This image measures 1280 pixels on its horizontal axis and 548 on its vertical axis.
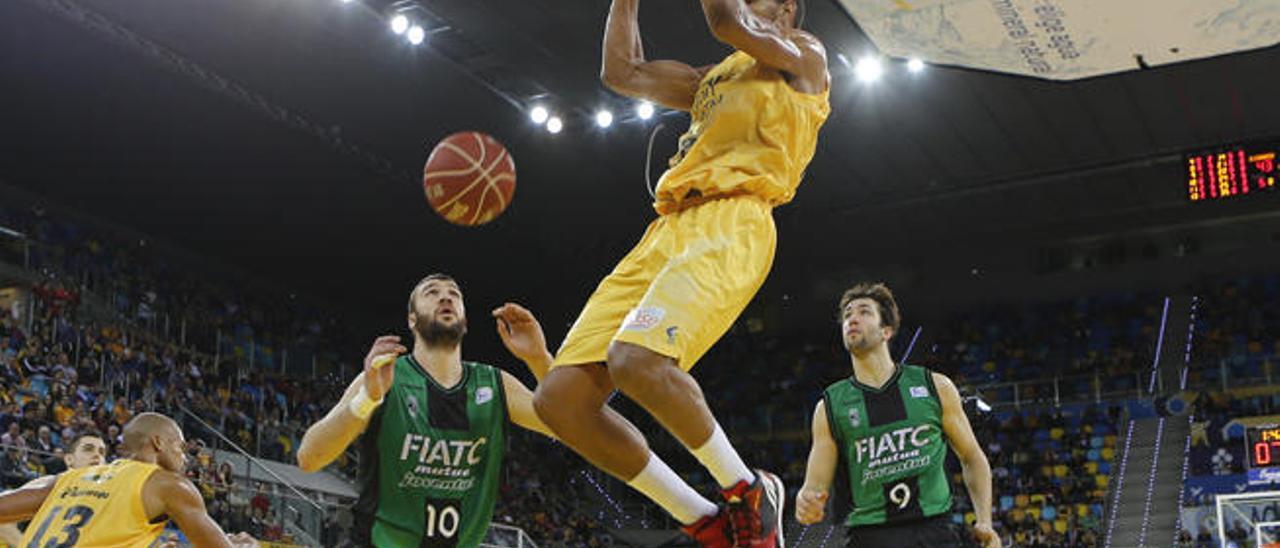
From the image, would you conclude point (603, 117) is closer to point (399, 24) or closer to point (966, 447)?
point (399, 24)

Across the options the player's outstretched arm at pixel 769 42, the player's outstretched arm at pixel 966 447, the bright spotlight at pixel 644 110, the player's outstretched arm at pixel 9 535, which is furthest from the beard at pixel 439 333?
the bright spotlight at pixel 644 110

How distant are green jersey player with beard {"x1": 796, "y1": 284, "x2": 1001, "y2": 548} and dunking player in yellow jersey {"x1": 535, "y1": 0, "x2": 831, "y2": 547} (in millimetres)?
1389

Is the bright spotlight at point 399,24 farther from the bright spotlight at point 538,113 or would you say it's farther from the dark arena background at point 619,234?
the bright spotlight at point 538,113

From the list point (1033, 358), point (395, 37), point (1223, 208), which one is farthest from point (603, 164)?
point (1223, 208)

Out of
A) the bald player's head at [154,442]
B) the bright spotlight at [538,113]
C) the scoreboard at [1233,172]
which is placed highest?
the bright spotlight at [538,113]

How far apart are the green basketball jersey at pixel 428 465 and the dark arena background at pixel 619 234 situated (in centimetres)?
897

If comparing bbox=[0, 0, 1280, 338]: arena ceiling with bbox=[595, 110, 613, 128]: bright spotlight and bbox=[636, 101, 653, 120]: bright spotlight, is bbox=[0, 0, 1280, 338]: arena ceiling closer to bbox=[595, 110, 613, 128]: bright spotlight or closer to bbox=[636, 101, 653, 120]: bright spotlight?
bbox=[595, 110, 613, 128]: bright spotlight

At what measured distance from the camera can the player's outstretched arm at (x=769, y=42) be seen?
457 cm

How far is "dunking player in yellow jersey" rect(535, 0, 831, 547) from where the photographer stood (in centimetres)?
423

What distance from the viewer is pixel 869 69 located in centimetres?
1973

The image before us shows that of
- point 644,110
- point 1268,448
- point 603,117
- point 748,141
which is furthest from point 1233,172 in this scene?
point 748,141

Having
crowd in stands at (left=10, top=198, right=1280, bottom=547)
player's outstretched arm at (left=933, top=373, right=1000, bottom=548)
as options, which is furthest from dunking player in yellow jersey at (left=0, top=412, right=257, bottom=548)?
crowd in stands at (left=10, top=198, right=1280, bottom=547)

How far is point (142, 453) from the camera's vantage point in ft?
19.1

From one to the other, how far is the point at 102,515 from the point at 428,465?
168 cm
